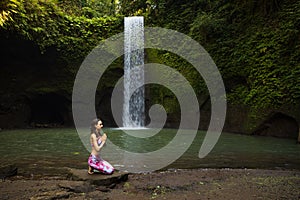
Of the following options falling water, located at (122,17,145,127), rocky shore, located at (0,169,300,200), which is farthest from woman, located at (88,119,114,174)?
falling water, located at (122,17,145,127)

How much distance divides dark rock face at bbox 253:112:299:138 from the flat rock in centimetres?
894

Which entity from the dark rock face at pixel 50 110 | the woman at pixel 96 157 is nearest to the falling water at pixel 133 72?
the dark rock face at pixel 50 110

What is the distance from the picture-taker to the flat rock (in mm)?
4488

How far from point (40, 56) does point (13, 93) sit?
2.74 metres

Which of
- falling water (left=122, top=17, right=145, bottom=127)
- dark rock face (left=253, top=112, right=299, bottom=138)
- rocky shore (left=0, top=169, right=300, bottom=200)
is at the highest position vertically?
falling water (left=122, top=17, right=145, bottom=127)

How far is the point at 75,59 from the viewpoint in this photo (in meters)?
17.8

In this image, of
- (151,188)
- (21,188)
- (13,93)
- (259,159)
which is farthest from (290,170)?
(13,93)

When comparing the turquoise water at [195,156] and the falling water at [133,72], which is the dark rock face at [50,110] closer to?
the falling water at [133,72]

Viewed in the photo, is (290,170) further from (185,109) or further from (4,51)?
(4,51)

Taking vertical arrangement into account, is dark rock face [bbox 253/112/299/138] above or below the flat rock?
above

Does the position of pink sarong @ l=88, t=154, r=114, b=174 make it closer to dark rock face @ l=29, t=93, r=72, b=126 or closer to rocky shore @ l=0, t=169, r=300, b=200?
rocky shore @ l=0, t=169, r=300, b=200

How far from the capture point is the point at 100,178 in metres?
4.52

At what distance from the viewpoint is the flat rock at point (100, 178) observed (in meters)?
4.49

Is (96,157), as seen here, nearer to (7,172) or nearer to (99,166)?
(99,166)
